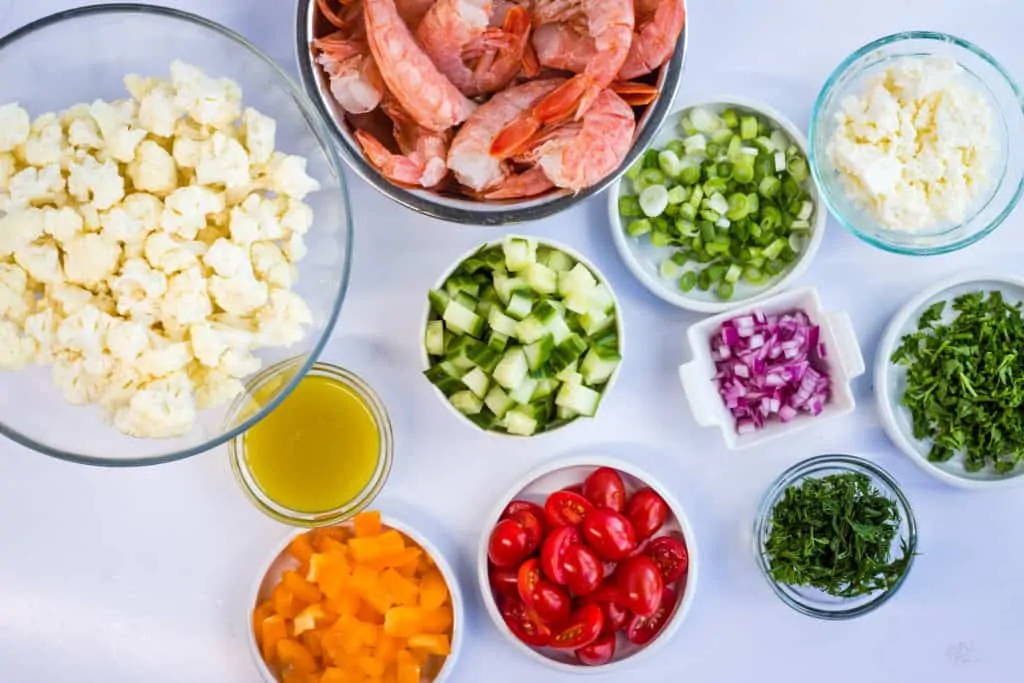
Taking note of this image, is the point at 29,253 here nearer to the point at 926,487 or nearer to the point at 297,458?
the point at 297,458

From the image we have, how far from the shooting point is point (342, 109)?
1742 millimetres

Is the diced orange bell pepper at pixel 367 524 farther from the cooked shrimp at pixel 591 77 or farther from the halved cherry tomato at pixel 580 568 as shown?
the cooked shrimp at pixel 591 77

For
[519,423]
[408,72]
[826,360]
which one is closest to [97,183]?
[408,72]

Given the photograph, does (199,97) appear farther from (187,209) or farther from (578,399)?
(578,399)

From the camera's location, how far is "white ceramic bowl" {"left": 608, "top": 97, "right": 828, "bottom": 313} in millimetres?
2041

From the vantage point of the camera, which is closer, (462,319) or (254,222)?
(254,222)

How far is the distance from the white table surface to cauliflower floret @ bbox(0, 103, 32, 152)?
24.3 inches

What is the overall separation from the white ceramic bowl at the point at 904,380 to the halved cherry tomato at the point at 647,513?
47 cm

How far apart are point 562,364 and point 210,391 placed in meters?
0.64

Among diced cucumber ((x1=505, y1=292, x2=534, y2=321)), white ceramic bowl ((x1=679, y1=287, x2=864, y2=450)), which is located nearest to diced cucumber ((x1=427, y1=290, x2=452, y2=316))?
diced cucumber ((x1=505, y1=292, x2=534, y2=321))

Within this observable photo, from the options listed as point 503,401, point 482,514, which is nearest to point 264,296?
point 503,401

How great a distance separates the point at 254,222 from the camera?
63.6 inches

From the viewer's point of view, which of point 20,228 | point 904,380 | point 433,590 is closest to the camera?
point 20,228

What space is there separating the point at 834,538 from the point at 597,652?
496 mm
